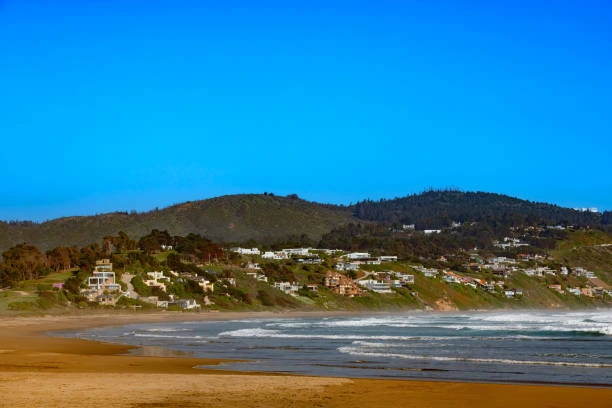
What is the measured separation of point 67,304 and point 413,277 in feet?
316

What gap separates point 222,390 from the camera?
2320 cm

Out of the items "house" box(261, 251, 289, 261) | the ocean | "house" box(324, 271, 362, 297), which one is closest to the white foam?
the ocean

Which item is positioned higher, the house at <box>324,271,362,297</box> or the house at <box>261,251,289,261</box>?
the house at <box>261,251,289,261</box>

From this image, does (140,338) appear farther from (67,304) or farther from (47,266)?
(47,266)

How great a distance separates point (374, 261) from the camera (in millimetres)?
198375

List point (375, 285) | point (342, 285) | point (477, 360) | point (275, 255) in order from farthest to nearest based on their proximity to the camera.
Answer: point (275, 255) → point (375, 285) → point (342, 285) → point (477, 360)

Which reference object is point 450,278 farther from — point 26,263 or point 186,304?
point 26,263

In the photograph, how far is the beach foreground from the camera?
68.6 feet

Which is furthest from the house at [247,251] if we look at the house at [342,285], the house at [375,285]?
the house at [342,285]

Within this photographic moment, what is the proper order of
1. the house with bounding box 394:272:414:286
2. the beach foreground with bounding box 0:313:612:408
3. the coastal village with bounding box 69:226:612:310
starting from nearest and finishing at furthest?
the beach foreground with bounding box 0:313:612:408 < the coastal village with bounding box 69:226:612:310 < the house with bounding box 394:272:414:286

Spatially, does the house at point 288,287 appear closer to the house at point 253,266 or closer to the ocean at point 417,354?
the house at point 253,266

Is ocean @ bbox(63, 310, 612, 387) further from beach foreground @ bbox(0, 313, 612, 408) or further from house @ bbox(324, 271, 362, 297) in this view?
house @ bbox(324, 271, 362, 297)

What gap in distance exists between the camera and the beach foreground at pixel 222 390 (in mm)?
20922

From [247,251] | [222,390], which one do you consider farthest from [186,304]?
A: [247,251]
